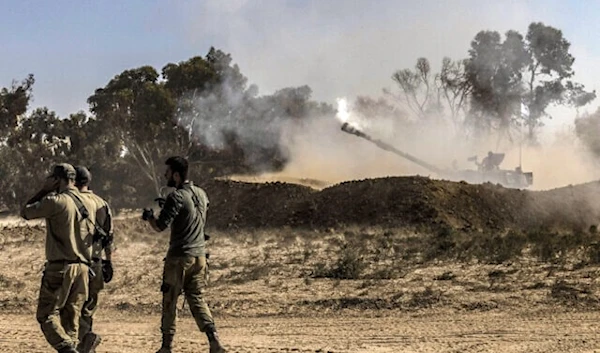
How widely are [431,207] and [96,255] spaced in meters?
17.7

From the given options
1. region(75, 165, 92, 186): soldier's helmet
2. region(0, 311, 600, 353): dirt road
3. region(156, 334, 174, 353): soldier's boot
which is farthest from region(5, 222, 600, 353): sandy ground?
region(75, 165, 92, 186): soldier's helmet

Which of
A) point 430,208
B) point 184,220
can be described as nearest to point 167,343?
point 184,220

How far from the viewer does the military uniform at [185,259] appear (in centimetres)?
680

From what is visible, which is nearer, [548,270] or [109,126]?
[548,270]

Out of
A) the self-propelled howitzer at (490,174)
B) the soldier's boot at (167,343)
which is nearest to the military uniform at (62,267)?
the soldier's boot at (167,343)

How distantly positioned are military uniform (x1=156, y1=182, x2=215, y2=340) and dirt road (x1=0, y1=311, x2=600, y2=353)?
1.02 meters

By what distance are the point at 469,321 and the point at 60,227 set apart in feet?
16.8

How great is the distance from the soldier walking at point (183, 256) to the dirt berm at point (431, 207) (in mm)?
16287

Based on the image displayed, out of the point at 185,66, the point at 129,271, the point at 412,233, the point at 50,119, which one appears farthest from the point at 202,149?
the point at 129,271

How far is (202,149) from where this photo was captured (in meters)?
41.2

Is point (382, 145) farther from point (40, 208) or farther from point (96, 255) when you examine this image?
point (40, 208)

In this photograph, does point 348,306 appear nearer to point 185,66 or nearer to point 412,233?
point 412,233

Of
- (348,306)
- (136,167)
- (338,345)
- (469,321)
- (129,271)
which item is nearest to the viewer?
(338,345)

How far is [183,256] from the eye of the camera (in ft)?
22.3
